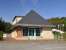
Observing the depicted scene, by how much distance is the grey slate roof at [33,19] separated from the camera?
136 feet

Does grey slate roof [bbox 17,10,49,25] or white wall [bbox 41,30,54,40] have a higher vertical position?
grey slate roof [bbox 17,10,49,25]

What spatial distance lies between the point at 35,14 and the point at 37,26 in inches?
282

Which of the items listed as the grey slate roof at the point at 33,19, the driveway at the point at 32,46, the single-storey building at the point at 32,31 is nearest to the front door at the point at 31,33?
the single-storey building at the point at 32,31

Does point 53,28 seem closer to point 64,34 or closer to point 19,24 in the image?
point 64,34

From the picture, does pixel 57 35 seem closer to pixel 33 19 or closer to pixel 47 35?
pixel 47 35

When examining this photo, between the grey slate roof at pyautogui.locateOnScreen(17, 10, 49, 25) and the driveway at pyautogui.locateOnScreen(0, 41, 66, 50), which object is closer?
the driveway at pyautogui.locateOnScreen(0, 41, 66, 50)

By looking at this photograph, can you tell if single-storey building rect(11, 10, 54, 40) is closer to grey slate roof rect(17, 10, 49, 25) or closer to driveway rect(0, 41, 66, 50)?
grey slate roof rect(17, 10, 49, 25)

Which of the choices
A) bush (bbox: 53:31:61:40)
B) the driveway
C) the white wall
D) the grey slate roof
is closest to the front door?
the grey slate roof

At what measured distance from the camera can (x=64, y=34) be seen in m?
38.8

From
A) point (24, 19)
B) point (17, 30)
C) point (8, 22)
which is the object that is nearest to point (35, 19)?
point (24, 19)

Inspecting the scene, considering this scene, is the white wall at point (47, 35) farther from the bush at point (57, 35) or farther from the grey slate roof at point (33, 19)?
the grey slate roof at point (33, 19)

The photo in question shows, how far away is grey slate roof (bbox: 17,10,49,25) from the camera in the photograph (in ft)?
136

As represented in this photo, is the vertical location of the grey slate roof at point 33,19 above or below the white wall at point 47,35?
above

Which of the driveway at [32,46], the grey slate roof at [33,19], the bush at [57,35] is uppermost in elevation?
the grey slate roof at [33,19]
